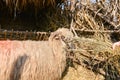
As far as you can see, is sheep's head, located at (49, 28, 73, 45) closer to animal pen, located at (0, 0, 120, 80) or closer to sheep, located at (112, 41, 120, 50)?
animal pen, located at (0, 0, 120, 80)

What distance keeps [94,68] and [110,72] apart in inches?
6.1

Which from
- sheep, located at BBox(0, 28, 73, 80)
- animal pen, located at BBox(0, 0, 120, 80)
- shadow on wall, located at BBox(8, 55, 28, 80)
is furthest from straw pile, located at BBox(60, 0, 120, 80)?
shadow on wall, located at BBox(8, 55, 28, 80)

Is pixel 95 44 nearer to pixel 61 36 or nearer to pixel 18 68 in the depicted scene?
pixel 61 36

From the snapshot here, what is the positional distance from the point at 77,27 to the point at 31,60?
996mm

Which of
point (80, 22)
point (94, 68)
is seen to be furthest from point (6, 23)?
point (94, 68)

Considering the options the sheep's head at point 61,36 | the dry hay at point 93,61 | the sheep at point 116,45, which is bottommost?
the dry hay at point 93,61

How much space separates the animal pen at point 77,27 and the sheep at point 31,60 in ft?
0.69

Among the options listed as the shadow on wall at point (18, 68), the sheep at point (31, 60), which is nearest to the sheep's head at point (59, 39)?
the sheep at point (31, 60)

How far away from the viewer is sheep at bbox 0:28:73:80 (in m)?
2.14

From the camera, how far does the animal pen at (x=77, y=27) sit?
2664 millimetres

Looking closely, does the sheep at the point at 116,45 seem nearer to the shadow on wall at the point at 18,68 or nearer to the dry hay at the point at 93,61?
the dry hay at the point at 93,61

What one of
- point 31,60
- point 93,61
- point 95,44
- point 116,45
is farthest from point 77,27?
point 31,60

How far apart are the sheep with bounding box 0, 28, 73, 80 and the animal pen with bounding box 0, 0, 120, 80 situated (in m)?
0.21

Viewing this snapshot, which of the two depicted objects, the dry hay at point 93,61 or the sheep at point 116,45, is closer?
the sheep at point 116,45
